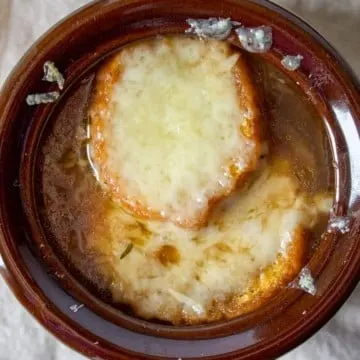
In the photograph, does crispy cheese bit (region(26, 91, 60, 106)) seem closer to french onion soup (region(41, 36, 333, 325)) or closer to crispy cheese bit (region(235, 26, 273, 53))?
french onion soup (region(41, 36, 333, 325))

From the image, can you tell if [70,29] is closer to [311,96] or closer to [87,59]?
[87,59]

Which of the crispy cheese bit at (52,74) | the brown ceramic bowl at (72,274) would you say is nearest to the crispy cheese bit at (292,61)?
the brown ceramic bowl at (72,274)

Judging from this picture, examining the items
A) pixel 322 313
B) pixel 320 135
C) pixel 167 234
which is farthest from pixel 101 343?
pixel 320 135

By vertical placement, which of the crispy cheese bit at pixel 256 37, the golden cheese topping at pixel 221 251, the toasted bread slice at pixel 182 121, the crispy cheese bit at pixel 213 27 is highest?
the crispy cheese bit at pixel 213 27

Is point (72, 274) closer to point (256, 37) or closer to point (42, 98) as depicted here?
point (42, 98)

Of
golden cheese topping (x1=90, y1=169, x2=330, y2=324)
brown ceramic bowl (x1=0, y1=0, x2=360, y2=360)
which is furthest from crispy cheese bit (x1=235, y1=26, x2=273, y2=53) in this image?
golden cheese topping (x1=90, y1=169, x2=330, y2=324)

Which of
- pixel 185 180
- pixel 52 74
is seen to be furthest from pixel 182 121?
pixel 52 74

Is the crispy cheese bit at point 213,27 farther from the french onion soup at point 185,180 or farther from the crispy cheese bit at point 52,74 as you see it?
the crispy cheese bit at point 52,74
